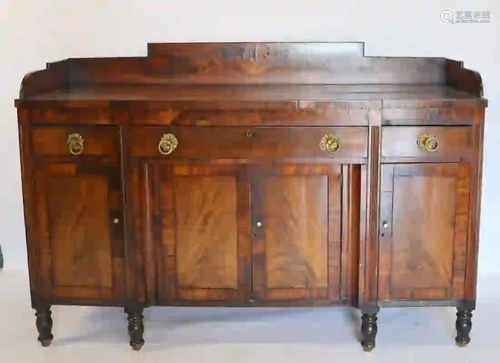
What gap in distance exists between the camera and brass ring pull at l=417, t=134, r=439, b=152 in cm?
211

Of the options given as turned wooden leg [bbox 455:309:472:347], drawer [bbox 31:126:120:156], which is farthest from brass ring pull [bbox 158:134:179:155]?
turned wooden leg [bbox 455:309:472:347]

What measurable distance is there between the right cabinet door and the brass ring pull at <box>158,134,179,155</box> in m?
0.65

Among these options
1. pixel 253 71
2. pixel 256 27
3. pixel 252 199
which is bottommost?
pixel 252 199

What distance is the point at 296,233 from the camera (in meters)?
2.22

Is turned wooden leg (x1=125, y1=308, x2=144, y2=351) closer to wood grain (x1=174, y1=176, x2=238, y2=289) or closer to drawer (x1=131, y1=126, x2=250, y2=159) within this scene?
wood grain (x1=174, y1=176, x2=238, y2=289)

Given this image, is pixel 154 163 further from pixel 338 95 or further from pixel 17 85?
pixel 17 85

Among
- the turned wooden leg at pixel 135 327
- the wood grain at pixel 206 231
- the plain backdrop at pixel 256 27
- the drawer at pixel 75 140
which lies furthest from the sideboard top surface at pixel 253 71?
the turned wooden leg at pixel 135 327

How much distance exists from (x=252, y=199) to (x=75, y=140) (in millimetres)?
582

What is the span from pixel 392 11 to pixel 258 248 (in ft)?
3.70

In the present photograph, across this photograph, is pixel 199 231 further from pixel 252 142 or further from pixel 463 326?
pixel 463 326

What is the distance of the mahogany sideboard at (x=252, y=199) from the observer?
2121mm

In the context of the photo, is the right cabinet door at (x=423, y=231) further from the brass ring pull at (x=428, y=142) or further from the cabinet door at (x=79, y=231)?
the cabinet door at (x=79, y=231)

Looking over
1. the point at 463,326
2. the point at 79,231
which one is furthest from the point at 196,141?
the point at 463,326

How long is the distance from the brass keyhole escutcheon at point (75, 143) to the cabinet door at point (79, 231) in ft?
0.14
